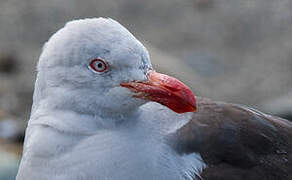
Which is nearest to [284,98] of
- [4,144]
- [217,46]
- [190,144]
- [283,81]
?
[283,81]

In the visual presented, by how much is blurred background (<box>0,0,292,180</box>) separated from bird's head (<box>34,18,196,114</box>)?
16.3 ft

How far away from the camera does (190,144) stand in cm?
399

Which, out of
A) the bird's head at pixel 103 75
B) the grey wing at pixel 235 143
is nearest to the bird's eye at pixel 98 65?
the bird's head at pixel 103 75

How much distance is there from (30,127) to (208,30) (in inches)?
323

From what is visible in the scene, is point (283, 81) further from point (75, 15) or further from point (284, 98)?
point (75, 15)

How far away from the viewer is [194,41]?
11.6 m

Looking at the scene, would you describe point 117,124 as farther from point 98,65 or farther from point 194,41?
point 194,41

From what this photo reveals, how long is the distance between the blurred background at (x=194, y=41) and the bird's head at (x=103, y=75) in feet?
16.3

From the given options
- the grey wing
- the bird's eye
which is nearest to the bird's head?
the bird's eye

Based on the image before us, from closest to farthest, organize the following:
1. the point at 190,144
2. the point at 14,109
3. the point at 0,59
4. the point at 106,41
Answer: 1. the point at 106,41
2. the point at 190,144
3. the point at 14,109
4. the point at 0,59

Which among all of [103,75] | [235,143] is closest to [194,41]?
[235,143]

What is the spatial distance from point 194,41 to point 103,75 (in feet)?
26.1

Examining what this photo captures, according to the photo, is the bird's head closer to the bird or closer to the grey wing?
the bird

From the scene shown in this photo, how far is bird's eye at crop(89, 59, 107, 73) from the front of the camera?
12.3 feet
